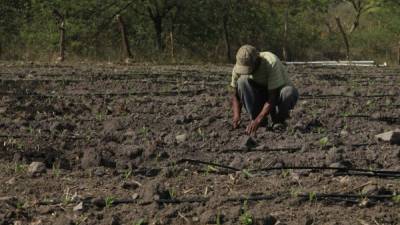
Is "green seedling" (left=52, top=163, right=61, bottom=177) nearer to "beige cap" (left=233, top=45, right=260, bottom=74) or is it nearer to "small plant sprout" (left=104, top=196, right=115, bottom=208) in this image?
"small plant sprout" (left=104, top=196, right=115, bottom=208)

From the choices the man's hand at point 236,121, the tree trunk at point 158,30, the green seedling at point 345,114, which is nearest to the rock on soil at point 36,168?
the man's hand at point 236,121

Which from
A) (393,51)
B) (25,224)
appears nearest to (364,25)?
(393,51)

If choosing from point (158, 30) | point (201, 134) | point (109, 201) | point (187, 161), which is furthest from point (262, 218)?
point (158, 30)

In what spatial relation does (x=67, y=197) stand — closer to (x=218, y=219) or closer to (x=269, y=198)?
(x=218, y=219)

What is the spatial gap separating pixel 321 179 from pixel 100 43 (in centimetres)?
1606

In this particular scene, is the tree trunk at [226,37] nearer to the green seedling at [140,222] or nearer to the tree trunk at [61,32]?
the tree trunk at [61,32]

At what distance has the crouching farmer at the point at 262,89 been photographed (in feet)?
20.2

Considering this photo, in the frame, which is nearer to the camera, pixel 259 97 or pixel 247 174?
pixel 247 174

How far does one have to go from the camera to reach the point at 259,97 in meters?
6.68

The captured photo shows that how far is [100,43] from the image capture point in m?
20.1

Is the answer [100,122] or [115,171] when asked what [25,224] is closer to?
[115,171]

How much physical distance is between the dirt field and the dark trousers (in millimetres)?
213

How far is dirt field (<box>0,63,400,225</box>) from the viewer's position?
4.00 m

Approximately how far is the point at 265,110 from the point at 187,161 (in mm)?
1198
